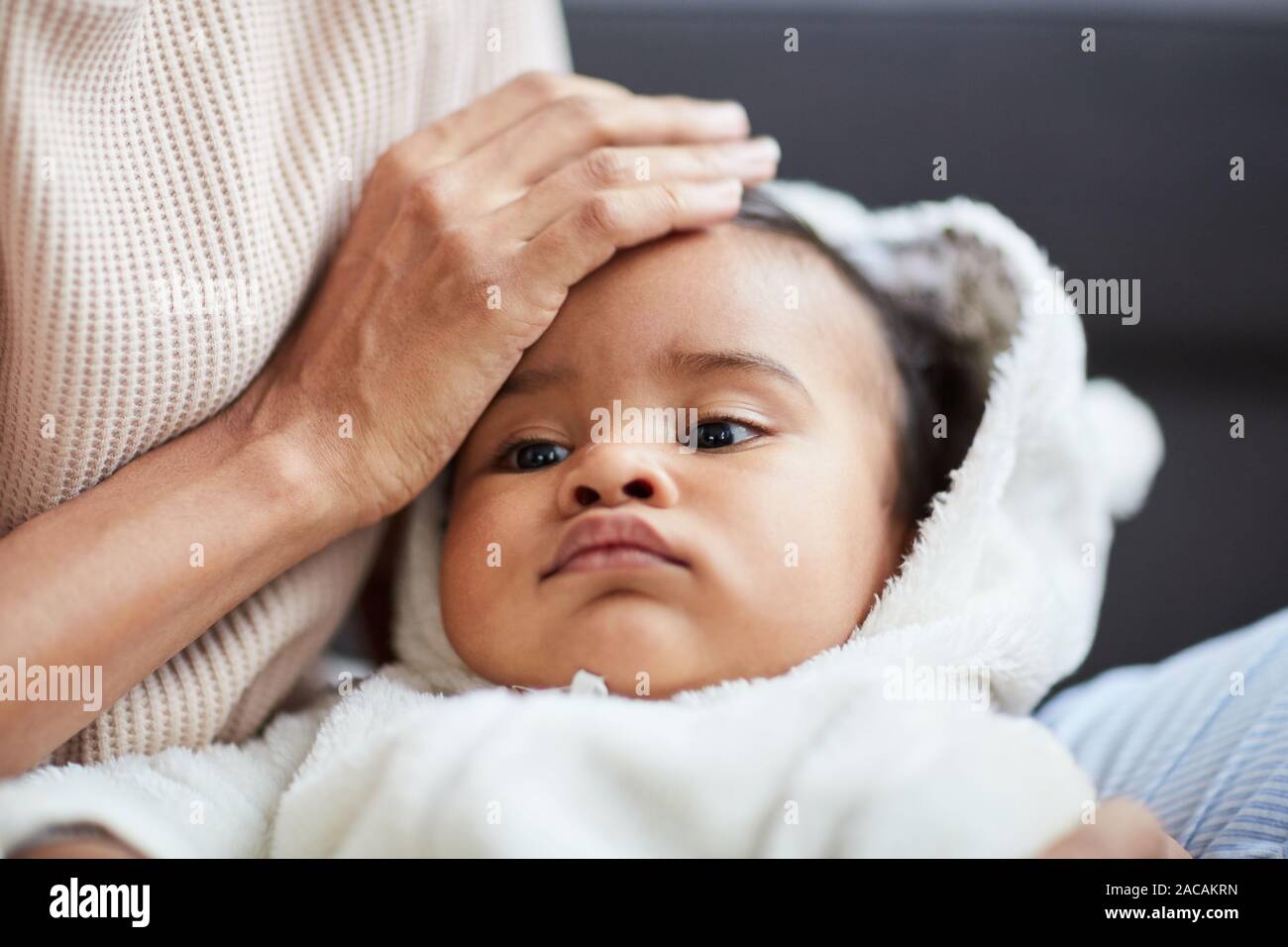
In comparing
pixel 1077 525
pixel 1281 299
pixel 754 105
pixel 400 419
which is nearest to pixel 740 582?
pixel 400 419

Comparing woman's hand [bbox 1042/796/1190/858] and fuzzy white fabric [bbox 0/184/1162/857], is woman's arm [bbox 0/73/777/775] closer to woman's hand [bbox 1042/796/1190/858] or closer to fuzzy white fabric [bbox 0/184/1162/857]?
fuzzy white fabric [bbox 0/184/1162/857]

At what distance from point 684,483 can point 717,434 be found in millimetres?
61

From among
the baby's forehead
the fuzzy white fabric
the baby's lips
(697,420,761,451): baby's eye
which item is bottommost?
the fuzzy white fabric

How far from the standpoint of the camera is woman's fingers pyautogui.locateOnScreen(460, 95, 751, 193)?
0.94 meters

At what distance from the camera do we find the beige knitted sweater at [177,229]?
74cm

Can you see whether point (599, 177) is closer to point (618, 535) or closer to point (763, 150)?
point (763, 150)

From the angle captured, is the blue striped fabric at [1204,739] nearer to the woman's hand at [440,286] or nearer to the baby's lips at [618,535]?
the baby's lips at [618,535]

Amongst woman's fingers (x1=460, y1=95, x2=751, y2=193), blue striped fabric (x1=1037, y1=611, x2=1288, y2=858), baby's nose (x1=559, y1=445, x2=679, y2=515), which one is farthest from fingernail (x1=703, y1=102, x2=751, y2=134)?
blue striped fabric (x1=1037, y1=611, x2=1288, y2=858)

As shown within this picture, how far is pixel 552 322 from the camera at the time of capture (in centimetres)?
91

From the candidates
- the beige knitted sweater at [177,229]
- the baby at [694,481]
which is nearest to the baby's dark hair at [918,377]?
the baby at [694,481]

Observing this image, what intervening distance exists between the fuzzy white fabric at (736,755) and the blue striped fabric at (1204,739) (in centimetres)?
9

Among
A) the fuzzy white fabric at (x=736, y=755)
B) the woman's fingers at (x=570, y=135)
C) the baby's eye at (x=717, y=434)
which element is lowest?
the fuzzy white fabric at (x=736, y=755)

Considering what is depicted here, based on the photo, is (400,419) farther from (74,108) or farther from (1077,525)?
(1077,525)

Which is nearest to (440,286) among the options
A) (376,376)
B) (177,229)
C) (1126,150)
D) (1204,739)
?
(376,376)
